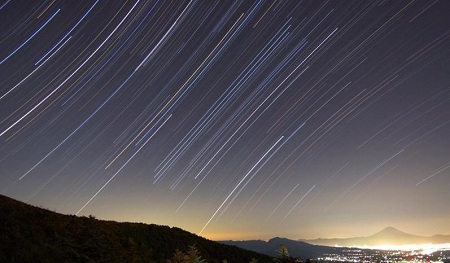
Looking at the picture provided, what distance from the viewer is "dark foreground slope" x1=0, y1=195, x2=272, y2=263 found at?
35.9 ft

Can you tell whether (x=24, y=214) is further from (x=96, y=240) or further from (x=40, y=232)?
(x=96, y=240)

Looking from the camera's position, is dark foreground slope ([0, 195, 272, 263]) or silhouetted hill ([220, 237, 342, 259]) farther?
silhouetted hill ([220, 237, 342, 259])

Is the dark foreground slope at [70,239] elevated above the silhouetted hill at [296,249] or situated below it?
below

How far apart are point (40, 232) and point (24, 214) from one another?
167 centimetres

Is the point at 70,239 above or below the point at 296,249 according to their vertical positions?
below

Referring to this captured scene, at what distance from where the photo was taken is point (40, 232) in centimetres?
1307

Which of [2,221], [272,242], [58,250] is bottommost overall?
[58,250]

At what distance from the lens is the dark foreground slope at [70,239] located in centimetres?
1095

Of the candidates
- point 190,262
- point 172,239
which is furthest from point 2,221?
point 172,239

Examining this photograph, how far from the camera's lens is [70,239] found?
47.0 ft

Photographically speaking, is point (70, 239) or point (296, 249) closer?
point (70, 239)

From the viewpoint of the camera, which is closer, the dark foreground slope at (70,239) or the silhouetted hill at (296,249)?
the dark foreground slope at (70,239)

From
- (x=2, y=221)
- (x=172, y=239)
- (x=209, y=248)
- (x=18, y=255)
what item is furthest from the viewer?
(x=209, y=248)

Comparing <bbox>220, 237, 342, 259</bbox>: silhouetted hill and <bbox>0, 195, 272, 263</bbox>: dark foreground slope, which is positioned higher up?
<bbox>220, 237, 342, 259</bbox>: silhouetted hill
